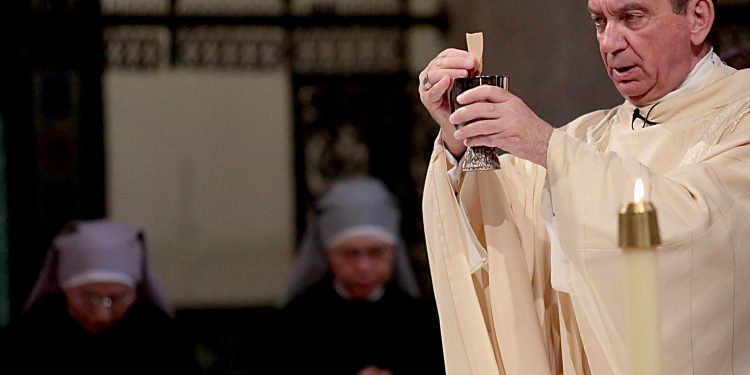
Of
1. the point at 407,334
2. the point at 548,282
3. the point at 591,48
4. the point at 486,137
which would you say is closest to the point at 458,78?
the point at 486,137

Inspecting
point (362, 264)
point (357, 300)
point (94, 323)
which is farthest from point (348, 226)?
point (94, 323)

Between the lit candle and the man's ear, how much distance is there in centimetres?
153

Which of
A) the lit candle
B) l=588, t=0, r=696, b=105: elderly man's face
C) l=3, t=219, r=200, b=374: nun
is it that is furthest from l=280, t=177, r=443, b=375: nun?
the lit candle

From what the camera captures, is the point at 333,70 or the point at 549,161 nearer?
the point at 549,161

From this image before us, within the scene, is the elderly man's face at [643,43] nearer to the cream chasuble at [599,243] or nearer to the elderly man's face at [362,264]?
the cream chasuble at [599,243]

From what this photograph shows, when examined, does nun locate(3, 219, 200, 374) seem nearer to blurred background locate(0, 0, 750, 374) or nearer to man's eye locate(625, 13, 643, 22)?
blurred background locate(0, 0, 750, 374)

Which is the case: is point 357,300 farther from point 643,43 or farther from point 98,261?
point 643,43

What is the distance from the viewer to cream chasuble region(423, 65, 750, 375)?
2.72 m

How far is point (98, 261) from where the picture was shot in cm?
618

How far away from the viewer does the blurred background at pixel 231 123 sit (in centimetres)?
721

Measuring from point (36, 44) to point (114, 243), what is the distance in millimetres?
1458

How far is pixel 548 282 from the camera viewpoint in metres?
3.20

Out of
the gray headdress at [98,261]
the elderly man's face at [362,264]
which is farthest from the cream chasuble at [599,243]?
the gray headdress at [98,261]

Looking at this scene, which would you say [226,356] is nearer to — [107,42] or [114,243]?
[114,243]
